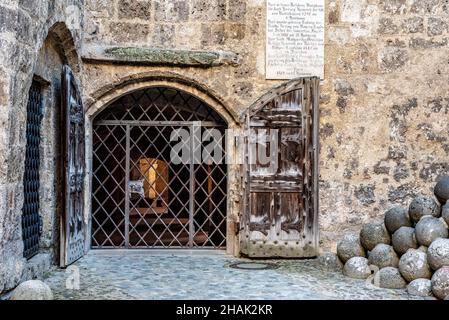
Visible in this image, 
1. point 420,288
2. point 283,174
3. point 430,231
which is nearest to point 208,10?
point 283,174

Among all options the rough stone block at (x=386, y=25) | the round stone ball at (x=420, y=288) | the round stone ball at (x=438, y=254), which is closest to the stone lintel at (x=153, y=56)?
the rough stone block at (x=386, y=25)

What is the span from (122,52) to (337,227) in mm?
3246

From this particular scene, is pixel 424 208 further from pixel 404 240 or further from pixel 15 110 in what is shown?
pixel 15 110

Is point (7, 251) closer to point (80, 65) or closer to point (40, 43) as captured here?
point (40, 43)

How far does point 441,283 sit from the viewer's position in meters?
4.41

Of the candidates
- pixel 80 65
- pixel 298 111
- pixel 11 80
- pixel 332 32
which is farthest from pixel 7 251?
pixel 332 32

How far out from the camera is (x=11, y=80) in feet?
13.6

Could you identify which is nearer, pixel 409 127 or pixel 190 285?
pixel 190 285

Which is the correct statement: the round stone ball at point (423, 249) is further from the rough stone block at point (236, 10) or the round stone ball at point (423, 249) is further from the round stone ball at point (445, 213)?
the rough stone block at point (236, 10)

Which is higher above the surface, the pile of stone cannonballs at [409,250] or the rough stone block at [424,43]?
the rough stone block at [424,43]

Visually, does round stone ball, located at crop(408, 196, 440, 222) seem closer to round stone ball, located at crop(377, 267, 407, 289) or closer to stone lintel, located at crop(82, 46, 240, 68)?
round stone ball, located at crop(377, 267, 407, 289)

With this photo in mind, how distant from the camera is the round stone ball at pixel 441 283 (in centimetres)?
439

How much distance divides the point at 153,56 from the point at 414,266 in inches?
142

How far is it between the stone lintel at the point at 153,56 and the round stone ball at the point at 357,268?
2710 millimetres
